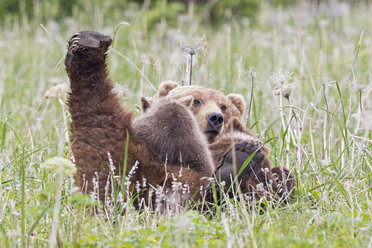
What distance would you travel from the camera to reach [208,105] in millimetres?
3898

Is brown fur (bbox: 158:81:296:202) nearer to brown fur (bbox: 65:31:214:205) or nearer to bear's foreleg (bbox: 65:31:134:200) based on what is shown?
brown fur (bbox: 65:31:214:205)

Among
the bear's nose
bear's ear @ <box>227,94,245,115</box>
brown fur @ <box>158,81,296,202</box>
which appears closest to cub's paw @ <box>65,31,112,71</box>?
brown fur @ <box>158,81,296,202</box>

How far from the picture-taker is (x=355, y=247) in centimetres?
236

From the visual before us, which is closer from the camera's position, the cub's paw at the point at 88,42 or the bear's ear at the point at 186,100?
the cub's paw at the point at 88,42

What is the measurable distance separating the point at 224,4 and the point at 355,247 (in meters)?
10.4

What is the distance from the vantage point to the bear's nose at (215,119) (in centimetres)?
367

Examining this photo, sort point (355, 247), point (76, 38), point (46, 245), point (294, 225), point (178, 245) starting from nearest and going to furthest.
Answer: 1. point (178, 245)
2. point (355, 247)
3. point (46, 245)
4. point (294, 225)
5. point (76, 38)

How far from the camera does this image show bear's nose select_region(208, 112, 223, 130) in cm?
367

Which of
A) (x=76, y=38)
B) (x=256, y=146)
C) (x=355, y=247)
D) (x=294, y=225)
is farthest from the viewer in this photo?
(x=256, y=146)

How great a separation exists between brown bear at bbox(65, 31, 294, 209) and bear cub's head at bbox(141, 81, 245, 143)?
434 millimetres

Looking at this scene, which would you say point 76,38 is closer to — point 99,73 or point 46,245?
point 99,73

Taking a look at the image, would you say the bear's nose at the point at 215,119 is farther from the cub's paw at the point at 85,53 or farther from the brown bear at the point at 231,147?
the cub's paw at the point at 85,53

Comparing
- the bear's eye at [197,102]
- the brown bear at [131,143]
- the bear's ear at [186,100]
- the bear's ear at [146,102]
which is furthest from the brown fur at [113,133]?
the bear's eye at [197,102]

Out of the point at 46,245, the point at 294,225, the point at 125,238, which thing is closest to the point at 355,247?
the point at 294,225
